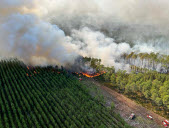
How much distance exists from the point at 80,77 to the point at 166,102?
47792 mm

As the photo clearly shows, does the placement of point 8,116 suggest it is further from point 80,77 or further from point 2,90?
point 80,77

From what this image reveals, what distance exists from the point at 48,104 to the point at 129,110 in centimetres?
3367

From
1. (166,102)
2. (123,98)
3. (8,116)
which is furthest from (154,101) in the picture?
(8,116)

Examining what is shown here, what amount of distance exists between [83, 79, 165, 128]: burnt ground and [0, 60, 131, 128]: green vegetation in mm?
5223

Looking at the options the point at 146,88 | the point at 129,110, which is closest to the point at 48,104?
the point at 129,110

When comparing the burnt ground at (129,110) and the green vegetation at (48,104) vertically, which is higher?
the green vegetation at (48,104)

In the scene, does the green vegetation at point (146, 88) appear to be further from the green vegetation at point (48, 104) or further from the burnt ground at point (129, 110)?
the green vegetation at point (48, 104)

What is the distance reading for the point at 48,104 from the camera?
65.9 m

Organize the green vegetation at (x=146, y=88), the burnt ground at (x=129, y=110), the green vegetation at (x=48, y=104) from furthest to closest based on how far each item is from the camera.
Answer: the green vegetation at (x=146, y=88), the burnt ground at (x=129, y=110), the green vegetation at (x=48, y=104)

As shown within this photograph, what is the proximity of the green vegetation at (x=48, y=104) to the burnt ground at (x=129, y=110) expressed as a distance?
5.22m

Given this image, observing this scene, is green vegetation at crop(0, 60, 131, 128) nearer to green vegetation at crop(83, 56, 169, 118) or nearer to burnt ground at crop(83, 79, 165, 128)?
green vegetation at crop(83, 56, 169, 118)

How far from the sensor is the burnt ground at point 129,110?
209ft

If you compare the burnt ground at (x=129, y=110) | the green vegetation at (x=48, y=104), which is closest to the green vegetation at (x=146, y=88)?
the burnt ground at (x=129, y=110)

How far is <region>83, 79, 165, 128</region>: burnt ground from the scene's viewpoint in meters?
63.6
